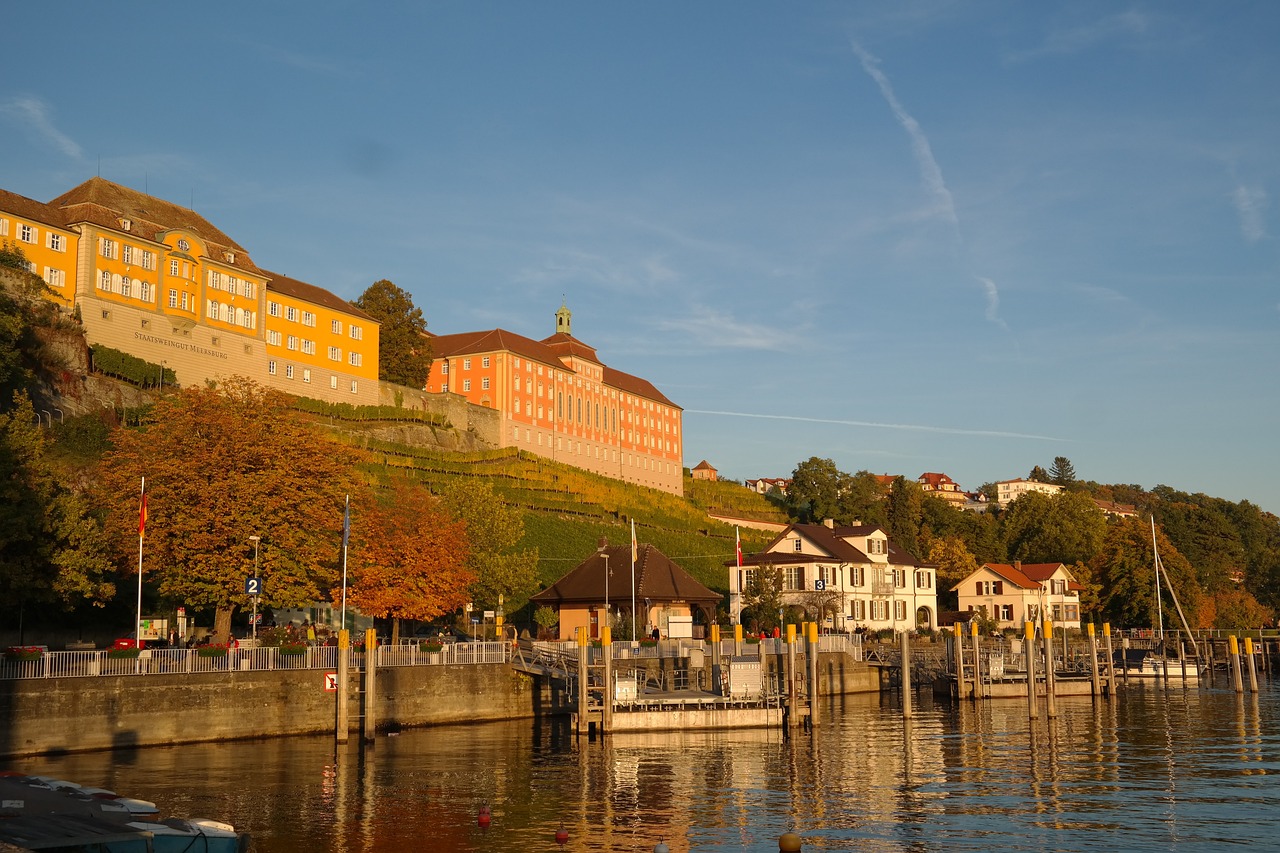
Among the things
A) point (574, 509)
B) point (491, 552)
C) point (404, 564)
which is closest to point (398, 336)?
point (574, 509)

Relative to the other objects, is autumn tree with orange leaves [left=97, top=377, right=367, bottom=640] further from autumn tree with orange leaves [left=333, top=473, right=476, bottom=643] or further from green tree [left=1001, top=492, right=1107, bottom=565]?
green tree [left=1001, top=492, right=1107, bottom=565]

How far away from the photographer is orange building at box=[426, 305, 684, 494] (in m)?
138

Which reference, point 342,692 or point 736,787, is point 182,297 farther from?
point 736,787

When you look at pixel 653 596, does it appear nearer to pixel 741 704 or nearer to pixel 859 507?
pixel 741 704

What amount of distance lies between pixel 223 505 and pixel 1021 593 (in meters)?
80.8

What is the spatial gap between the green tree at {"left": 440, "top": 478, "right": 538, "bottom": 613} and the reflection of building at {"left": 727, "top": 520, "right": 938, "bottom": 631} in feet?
54.8

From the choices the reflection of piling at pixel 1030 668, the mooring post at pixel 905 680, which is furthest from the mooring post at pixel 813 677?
the reflection of piling at pixel 1030 668

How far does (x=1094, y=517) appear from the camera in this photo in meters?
142

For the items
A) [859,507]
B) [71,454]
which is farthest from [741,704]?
[859,507]

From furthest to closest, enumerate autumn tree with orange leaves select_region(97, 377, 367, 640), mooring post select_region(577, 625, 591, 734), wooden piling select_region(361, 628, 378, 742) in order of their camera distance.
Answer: autumn tree with orange leaves select_region(97, 377, 367, 640) → mooring post select_region(577, 625, 591, 734) → wooden piling select_region(361, 628, 378, 742)

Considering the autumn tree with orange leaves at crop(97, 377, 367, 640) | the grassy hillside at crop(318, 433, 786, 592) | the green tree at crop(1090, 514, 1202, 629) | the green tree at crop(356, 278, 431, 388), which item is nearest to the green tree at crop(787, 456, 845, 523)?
the grassy hillside at crop(318, 433, 786, 592)

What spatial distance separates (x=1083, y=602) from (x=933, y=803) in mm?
94078

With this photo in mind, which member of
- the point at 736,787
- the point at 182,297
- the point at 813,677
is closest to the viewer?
the point at 736,787

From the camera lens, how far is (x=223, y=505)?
54.4 meters
